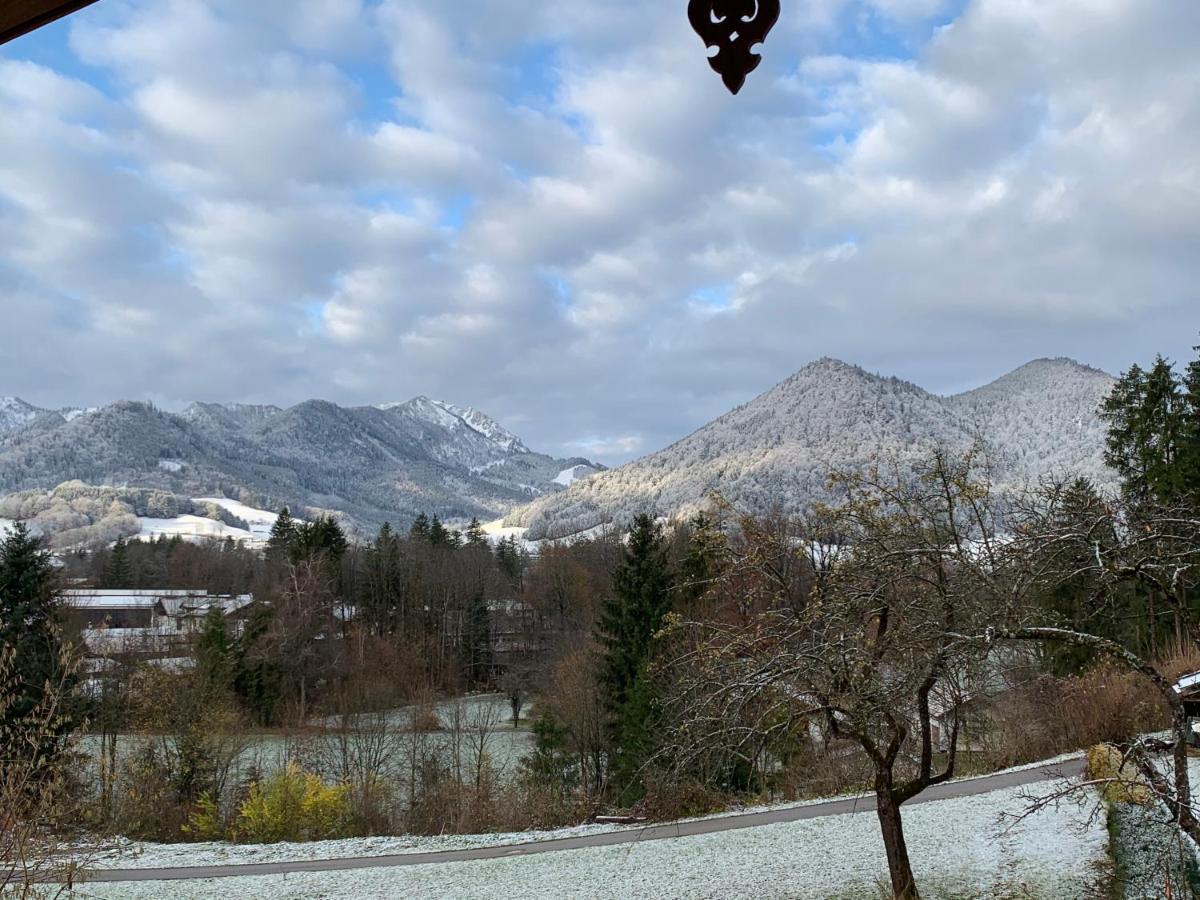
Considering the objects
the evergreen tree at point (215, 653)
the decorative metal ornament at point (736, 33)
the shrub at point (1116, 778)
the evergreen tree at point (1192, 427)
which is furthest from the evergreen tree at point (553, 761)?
the decorative metal ornament at point (736, 33)

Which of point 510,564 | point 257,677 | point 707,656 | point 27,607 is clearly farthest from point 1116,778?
point 510,564

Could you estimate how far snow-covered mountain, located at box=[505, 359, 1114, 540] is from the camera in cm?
13988

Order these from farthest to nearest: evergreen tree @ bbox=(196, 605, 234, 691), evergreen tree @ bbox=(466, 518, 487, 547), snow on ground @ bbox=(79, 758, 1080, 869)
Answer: evergreen tree @ bbox=(466, 518, 487, 547)
evergreen tree @ bbox=(196, 605, 234, 691)
snow on ground @ bbox=(79, 758, 1080, 869)

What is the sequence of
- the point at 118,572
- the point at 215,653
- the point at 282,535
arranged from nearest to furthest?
the point at 215,653
the point at 282,535
the point at 118,572

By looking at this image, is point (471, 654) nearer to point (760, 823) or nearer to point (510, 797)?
point (510, 797)

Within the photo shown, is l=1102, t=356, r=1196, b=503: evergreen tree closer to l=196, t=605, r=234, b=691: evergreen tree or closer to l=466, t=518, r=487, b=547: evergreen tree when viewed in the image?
l=196, t=605, r=234, b=691: evergreen tree

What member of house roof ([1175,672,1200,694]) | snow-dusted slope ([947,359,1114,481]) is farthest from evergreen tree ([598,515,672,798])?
snow-dusted slope ([947,359,1114,481])

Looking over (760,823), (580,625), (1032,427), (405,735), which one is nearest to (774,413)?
(1032,427)

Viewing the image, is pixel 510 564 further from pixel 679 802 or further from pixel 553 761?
pixel 679 802

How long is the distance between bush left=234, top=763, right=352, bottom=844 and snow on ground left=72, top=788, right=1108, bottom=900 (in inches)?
173

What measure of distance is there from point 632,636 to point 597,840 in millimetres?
9323

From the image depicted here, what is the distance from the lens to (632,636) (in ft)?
87.4

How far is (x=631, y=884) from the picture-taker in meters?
13.7

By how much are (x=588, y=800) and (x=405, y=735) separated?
39.7ft
